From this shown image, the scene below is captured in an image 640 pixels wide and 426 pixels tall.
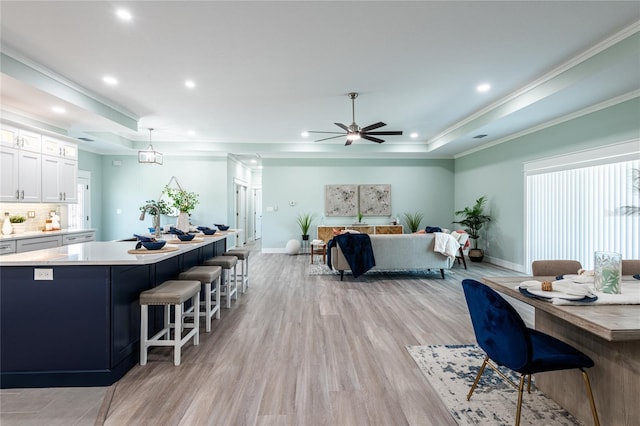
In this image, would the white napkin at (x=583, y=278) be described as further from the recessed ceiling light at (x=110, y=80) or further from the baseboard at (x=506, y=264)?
the recessed ceiling light at (x=110, y=80)

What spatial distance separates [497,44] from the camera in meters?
3.05

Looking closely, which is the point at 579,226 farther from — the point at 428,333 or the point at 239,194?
the point at 239,194

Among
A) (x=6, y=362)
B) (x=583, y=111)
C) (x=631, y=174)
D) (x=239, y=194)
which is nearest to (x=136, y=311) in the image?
(x=6, y=362)

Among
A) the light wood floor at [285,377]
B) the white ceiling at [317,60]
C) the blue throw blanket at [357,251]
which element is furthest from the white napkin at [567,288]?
the blue throw blanket at [357,251]

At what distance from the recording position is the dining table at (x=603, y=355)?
1.30m

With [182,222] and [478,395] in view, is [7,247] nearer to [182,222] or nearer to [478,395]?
[182,222]

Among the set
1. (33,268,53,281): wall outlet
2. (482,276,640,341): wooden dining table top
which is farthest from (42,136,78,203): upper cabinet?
(482,276,640,341): wooden dining table top

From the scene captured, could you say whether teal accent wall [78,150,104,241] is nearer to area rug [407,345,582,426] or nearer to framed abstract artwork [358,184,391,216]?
framed abstract artwork [358,184,391,216]

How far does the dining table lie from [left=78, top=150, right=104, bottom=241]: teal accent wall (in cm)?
850

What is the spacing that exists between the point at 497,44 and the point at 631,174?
2.58 metres

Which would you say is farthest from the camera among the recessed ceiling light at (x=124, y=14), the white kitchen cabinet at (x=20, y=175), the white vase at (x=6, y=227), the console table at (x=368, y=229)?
the console table at (x=368, y=229)

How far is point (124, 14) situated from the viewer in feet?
8.41

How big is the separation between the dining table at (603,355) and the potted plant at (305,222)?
651 cm

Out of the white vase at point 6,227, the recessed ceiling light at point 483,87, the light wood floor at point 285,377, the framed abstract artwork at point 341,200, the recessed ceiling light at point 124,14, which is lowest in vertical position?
the light wood floor at point 285,377
